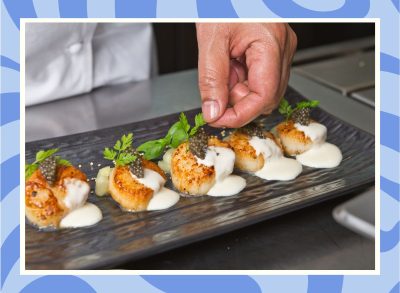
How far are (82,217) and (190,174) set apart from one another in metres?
0.27

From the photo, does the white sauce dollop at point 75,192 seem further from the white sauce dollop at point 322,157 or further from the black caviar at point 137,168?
the white sauce dollop at point 322,157

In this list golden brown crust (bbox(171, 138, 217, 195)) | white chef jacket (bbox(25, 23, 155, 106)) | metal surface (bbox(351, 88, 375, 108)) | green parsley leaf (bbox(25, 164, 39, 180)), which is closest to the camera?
green parsley leaf (bbox(25, 164, 39, 180))

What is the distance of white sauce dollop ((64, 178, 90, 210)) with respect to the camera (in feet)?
4.15

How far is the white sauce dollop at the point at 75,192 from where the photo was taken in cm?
126

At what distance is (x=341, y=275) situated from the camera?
3.63 ft

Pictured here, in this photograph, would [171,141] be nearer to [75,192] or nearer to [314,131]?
[75,192]

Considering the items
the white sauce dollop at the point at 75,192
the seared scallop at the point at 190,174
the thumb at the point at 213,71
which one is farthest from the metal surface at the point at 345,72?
the white sauce dollop at the point at 75,192

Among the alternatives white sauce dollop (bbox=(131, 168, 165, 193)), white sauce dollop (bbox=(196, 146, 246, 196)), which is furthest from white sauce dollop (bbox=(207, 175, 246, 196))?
white sauce dollop (bbox=(131, 168, 165, 193))

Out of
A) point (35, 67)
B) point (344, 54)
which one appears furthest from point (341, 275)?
point (344, 54)

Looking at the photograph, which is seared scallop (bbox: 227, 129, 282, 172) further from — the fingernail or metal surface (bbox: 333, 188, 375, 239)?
metal surface (bbox: 333, 188, 375, 239)

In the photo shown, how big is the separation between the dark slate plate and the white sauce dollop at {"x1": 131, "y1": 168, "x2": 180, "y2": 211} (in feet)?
0.06

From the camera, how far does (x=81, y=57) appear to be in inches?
72.8

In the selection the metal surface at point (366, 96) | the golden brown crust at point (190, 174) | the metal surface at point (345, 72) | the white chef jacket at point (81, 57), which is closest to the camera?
the golden brown crust at point (190, 174)

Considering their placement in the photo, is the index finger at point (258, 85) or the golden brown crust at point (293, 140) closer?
the index finger at point (258, 85)
